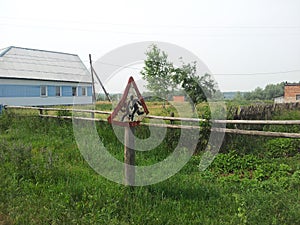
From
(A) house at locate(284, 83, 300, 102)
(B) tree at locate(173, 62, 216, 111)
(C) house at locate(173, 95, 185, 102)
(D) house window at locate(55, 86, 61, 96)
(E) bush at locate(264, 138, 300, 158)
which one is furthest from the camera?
(A) house at locate(284, 83, 300, 102)

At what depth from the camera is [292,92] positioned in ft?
122

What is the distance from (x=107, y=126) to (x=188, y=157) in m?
3.22

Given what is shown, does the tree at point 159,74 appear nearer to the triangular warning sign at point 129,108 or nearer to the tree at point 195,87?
the tree at point 195,87

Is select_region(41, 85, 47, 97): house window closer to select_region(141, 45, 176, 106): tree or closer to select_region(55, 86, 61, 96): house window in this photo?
select_region(55, 86, 61, 96): house window

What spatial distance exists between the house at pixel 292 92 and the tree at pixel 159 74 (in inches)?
1424

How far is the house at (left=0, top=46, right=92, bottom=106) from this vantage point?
21.3 m

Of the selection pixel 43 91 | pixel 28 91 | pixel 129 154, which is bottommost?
pixel 129 154

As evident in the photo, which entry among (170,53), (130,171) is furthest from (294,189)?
(170,53)

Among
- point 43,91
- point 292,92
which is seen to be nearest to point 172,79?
point 43,91

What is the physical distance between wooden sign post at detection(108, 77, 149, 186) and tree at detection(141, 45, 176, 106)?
0.70 metres

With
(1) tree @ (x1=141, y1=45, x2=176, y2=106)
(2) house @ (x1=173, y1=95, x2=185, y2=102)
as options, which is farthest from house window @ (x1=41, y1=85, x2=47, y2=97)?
(2) house @ (x1=173, y1=95, x2=185, y2=102)

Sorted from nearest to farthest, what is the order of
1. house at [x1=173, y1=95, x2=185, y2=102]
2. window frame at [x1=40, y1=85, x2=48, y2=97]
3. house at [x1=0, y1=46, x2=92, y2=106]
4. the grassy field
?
the grassy field, house at [x1=173, y1=95, x2=185, y2=102], house at [x1=0, y1=46, x2=92, y2=106], window frame at [x1=40, y1=85, x2=48, y2=97]

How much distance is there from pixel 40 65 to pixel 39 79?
2.75 m

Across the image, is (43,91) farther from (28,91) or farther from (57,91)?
(28,91)
